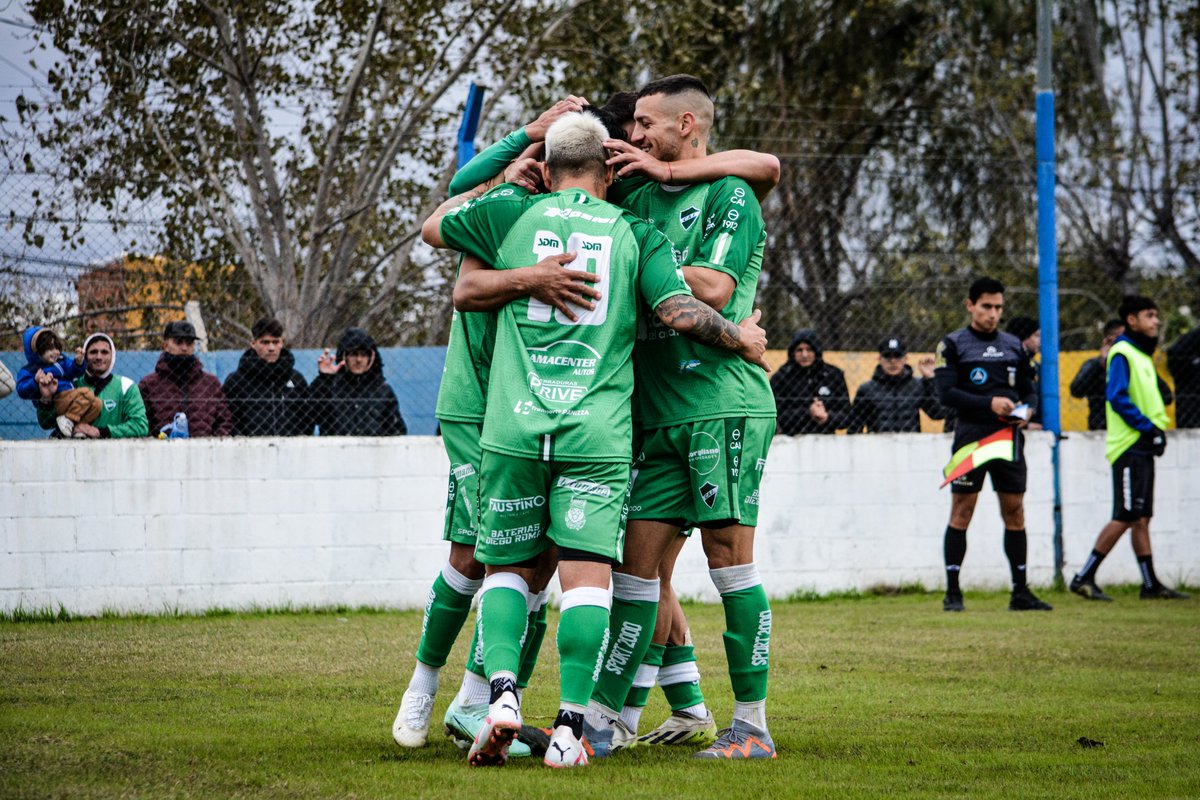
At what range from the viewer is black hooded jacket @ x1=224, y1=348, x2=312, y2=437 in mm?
9000

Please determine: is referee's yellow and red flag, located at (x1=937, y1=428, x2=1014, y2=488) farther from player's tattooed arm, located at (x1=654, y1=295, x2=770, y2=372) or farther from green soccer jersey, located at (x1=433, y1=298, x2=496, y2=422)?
green soccer jersey, located at (x1=433, y1=298, x2=496, y2=422)

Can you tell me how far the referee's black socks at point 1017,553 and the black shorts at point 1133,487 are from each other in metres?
1.04

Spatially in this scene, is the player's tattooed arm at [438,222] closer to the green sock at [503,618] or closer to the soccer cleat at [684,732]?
the green sock at [503,618]

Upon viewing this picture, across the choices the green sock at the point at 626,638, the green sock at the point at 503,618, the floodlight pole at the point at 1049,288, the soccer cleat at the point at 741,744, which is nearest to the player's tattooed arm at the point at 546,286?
the green sock at the point at 503,618

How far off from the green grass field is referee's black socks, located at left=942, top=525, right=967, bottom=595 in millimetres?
722

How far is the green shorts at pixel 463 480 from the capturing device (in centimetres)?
448

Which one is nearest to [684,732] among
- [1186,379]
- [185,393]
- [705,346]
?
[705,346]

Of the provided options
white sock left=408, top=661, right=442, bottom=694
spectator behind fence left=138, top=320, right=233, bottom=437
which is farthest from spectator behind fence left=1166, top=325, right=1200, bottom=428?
white sock left=408, top=661, right=442, bottom=694

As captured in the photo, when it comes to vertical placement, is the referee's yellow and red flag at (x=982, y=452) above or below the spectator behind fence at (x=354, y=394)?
below

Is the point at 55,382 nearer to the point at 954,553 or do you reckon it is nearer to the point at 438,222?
the point at 438,222

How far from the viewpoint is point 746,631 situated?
14.8 ft

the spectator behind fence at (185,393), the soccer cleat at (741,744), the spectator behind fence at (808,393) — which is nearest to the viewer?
the soccer cleat at (741,744)

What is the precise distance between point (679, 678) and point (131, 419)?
5.25 m

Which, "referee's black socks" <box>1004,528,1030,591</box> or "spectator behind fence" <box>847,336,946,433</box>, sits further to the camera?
"spectator behind fence" <box>847,336,946,433</box>
